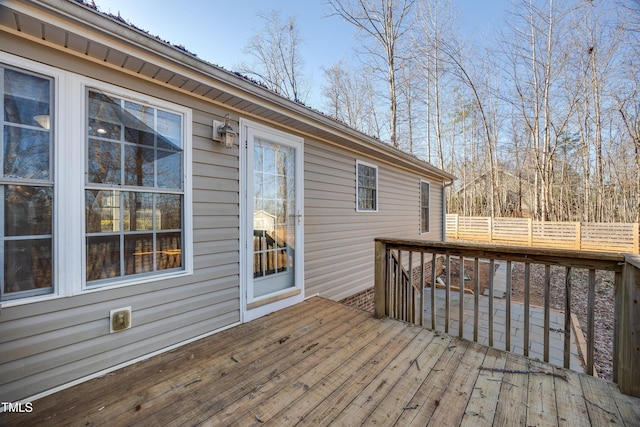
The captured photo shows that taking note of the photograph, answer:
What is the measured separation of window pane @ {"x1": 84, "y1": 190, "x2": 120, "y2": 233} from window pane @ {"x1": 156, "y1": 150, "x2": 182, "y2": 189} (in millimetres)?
355

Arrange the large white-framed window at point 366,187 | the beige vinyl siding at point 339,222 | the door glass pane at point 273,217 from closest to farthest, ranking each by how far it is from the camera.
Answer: the door glass pane at point 273,217
the beige vinyl siding at point 339,222
the large white-framed window at point 366,187

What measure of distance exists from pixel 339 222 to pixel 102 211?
10.1 feet

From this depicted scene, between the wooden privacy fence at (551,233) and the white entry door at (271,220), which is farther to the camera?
the wooden privacy fence at (551,233)

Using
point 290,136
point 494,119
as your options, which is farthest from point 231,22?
point 494,119

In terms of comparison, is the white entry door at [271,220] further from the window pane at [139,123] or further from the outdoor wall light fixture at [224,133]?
the window pane at [139,123]

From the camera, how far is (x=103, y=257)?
2037mm

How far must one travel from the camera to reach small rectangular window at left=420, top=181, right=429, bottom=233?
756 centimetres

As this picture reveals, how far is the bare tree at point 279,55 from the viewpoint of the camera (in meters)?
10.2

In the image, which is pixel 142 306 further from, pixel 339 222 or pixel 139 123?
pixel 339 222

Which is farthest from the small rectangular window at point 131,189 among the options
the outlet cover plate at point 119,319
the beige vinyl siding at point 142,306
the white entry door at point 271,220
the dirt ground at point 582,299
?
the dirt ground at point 582,299

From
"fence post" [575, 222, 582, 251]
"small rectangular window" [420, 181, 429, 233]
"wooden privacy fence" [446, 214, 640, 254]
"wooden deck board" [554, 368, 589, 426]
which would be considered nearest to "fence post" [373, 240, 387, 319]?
"wooden deck board" [554, 368, 589, 426]

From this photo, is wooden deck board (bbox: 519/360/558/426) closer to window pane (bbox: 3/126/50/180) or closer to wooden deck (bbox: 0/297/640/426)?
wooden deck (bbox: 0/297/640/426)

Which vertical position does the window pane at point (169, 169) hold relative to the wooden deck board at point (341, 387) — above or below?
above

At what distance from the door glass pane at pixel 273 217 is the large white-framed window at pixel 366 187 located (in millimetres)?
1663
